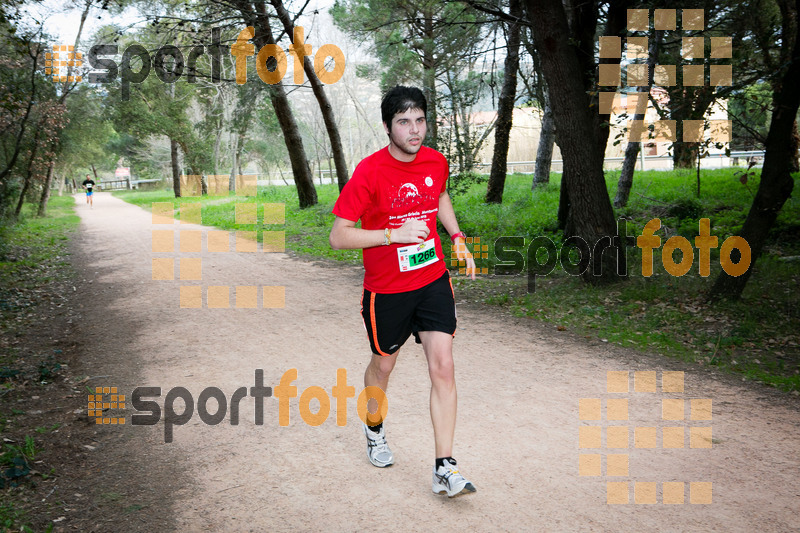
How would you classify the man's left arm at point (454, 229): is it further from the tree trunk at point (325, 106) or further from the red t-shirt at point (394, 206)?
the tree trunk at point (325, 106)

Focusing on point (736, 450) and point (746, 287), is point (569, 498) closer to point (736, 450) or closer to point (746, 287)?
point (736, 450)

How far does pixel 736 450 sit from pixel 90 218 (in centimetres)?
Result: 3023

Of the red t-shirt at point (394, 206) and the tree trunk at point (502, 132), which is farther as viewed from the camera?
the tree trunk at point (502, 132)

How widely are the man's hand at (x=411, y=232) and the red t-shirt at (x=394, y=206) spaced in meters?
0.25

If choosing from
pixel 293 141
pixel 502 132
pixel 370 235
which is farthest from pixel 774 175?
pixel 293 141

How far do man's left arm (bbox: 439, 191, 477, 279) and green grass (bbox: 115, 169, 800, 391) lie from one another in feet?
11.9

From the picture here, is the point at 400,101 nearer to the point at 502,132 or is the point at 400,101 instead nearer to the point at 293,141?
the point at 502,132

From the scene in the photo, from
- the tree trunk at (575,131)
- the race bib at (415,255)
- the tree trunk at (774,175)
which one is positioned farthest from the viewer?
the tree trunk at (575,131)

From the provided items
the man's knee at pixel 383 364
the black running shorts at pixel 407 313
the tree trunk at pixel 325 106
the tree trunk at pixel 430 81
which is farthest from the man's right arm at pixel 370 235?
the tree trunk at pixel 325 106

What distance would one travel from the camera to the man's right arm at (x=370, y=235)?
3.49m

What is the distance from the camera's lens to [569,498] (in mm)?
3688

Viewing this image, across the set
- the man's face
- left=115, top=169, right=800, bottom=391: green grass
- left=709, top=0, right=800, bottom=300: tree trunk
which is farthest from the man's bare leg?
left=709, top=0, right=800, bottom=300: tree trunk

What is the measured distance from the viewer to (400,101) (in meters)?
3.64

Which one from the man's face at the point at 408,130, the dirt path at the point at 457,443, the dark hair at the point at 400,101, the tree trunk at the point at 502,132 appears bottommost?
the dirt path at the point at 457,443
